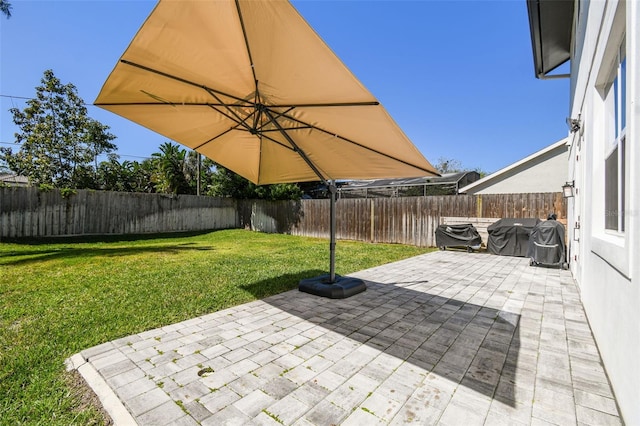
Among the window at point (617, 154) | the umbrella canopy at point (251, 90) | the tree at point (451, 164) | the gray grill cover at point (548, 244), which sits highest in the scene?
the tree at point (451, 164)

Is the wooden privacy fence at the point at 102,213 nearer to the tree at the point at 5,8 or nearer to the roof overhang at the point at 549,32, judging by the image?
the tree at the point at 5,8

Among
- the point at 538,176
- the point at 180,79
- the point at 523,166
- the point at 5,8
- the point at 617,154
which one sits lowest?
the point at 617,154

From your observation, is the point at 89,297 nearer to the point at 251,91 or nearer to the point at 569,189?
the point at 251,91

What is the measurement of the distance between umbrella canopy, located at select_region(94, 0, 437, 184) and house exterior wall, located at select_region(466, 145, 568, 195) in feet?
40.6

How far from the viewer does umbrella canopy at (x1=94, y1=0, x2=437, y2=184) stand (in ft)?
6.76

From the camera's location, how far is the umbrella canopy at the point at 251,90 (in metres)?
2.06

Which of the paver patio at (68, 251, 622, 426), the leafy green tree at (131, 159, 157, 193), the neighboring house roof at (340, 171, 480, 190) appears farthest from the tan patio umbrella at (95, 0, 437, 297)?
the leafy green tree at (131, 159, 157, 193)

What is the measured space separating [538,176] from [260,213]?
13.6 m

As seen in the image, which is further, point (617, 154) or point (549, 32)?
point (549, 32)

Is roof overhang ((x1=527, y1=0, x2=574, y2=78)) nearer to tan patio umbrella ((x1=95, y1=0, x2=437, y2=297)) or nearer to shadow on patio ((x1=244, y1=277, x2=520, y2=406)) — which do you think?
tan patio umbrella ((x1=95, y1=0, x2=437, y2=297))

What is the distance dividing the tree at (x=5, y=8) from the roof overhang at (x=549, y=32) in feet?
42.2

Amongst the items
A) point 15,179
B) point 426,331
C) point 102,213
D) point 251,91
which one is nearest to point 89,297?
point 251,91

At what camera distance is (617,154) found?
7.07ft

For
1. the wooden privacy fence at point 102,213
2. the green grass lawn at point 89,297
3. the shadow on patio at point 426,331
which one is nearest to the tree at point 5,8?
the wooden privacy fence at point 102,213
